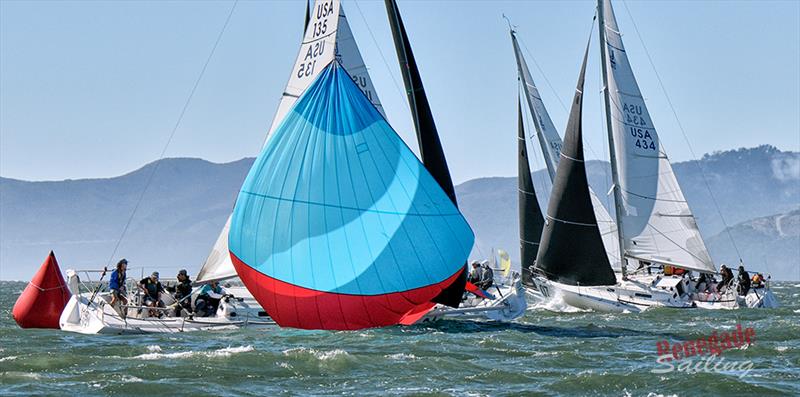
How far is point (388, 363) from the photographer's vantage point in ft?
68.5

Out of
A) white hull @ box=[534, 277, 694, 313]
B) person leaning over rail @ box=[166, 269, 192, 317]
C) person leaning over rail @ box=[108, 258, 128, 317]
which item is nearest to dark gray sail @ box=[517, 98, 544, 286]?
white hull @ box=[534, 277, 694, 313]

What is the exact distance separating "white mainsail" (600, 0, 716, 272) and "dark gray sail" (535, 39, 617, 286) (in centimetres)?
321

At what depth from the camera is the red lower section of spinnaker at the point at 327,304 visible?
72.2ft

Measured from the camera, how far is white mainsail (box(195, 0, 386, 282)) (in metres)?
26.9

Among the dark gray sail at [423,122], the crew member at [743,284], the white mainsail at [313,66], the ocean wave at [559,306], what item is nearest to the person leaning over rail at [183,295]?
the white mainsail at [313,66]

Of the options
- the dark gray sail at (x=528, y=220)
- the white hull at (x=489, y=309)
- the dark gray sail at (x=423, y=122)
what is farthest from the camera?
the dark gray sail at (x=528, y=220)

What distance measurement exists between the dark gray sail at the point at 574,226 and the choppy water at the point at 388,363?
6.33 meters

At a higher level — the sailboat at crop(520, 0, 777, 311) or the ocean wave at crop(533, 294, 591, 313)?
the sailboat at crop(520, 0, 777, 311)

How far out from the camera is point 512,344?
78.7 ft

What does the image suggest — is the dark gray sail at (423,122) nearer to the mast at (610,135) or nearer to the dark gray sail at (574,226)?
the dark gray sail at (574,226)

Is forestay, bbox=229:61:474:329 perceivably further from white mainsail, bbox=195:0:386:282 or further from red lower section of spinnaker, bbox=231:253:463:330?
white mainsail, bbox=195:0:386:282

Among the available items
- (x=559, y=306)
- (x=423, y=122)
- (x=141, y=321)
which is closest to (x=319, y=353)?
(x=141, y=321)

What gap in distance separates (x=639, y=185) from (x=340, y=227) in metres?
18.1

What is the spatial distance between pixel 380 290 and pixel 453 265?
1489 millimetres
